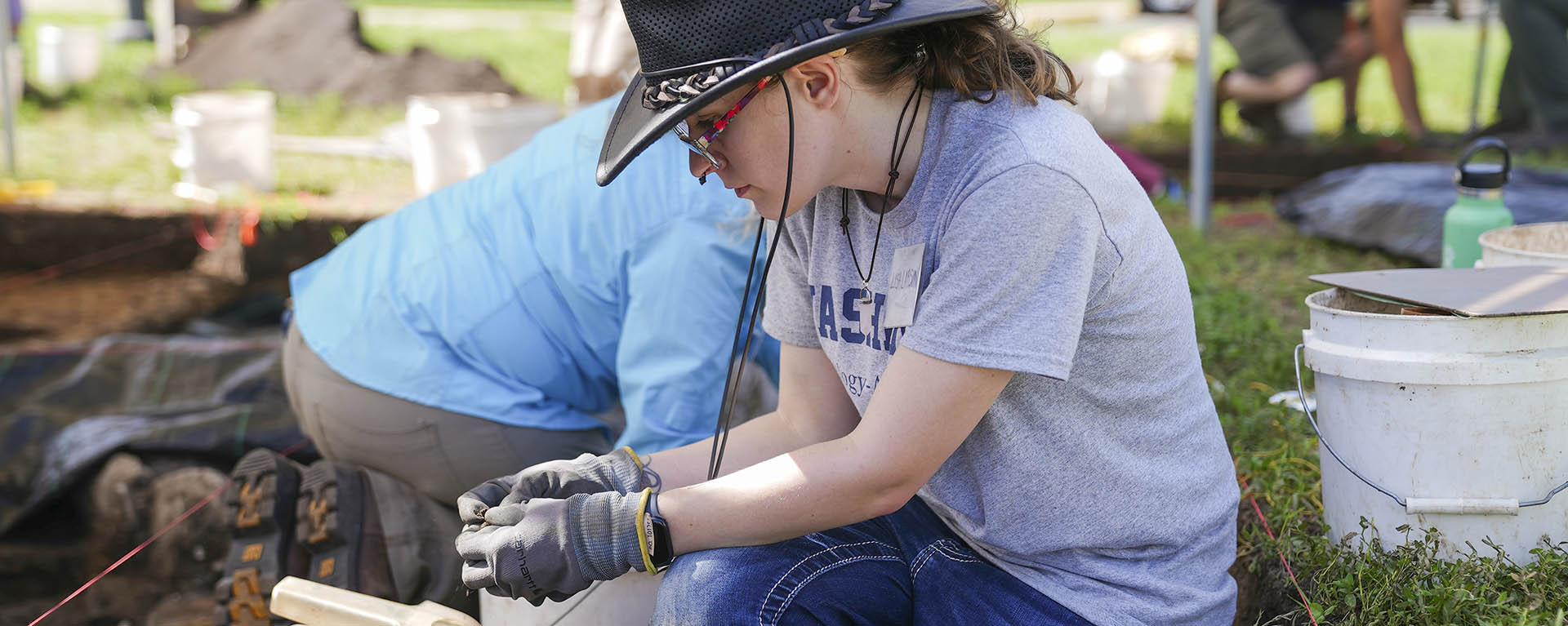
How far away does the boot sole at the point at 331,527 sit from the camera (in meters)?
2.23

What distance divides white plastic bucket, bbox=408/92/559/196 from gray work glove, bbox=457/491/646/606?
3225 millimetres

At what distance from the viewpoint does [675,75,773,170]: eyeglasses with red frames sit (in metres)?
1.41

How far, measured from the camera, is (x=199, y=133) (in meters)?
5.44

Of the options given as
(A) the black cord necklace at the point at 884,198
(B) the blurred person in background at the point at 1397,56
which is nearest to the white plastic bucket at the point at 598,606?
(A) the black cord necklace at the point at 884,198

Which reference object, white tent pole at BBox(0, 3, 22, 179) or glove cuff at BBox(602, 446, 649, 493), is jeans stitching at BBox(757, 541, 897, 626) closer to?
glove cuff at BBox(602, 446, 649, 493)

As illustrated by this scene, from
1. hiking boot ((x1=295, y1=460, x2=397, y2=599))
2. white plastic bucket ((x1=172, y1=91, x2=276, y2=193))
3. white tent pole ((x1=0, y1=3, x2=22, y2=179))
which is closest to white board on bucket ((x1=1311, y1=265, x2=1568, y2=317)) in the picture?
hiking boot ((x1=295, y1=460, x2=397, y2=599))

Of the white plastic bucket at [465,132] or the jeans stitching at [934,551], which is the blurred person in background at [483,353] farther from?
the white plastic bucket at [465,132]

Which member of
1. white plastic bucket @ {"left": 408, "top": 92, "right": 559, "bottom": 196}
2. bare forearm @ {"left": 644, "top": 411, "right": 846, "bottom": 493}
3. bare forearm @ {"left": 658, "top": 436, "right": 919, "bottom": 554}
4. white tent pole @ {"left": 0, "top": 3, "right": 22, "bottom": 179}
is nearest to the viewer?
bare forearm @ {"left": 658, "top": 436, "right": 919, "bottom": 554}

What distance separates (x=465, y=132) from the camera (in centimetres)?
460

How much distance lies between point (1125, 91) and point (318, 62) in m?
6.07

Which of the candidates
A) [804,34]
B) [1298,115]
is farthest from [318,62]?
[804,34]

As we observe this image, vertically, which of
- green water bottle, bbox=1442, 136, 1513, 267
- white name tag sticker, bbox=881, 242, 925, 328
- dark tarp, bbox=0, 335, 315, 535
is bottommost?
dark tarp, bbox=0, 335, 315, 535

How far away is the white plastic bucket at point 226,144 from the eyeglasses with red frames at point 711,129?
4675 millimetres

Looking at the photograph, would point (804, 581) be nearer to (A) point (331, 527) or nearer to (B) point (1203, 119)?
(A) point (331, 527)
